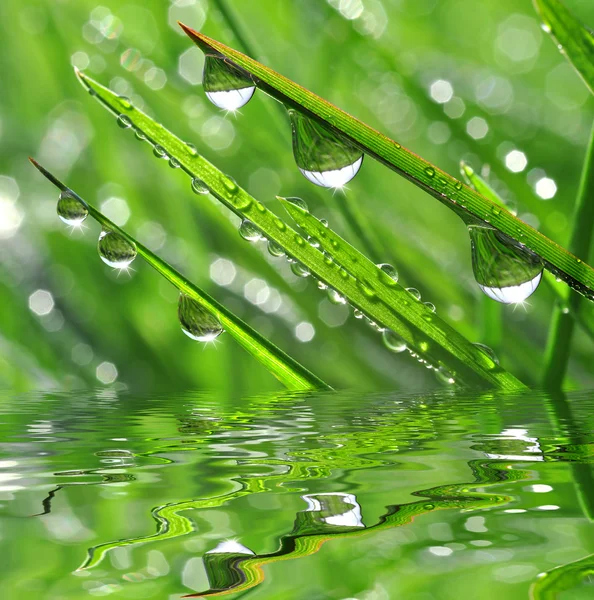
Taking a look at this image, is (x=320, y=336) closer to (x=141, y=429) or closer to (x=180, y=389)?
(x=180, y=389)

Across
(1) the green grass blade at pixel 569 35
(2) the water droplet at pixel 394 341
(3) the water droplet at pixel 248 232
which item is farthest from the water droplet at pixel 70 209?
(1) the green grass blade at pixel 569 35

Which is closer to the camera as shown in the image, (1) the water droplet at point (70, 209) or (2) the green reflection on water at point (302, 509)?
(2) the green reflection on water at point (302, 509)

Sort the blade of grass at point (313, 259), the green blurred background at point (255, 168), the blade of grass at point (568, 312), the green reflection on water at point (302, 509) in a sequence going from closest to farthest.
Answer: the green reflection on water at point (302, 509), the blade of grass at point (313, 259), the blade of grass at point (568, 312), the green blurred background at point (255, 168)

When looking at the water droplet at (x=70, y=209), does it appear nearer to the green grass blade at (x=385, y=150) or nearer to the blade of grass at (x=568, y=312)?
the green grass blade at (x=385, y=150)

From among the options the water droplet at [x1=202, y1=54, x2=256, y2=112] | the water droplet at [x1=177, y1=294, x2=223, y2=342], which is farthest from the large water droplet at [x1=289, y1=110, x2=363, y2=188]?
the water droplet at [x1=177, y1=294, x2=223, y2=342]

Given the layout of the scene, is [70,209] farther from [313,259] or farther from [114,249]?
[313,259]

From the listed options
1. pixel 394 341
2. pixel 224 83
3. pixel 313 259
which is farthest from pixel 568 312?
pixel 224 83

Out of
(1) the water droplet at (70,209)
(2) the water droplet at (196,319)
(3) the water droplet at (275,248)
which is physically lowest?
(2) the water droplet at (196,319)

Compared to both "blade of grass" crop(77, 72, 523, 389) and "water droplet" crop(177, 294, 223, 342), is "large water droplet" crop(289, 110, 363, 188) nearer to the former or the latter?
"blade of grass" crop(77, 72, 523, 389)
